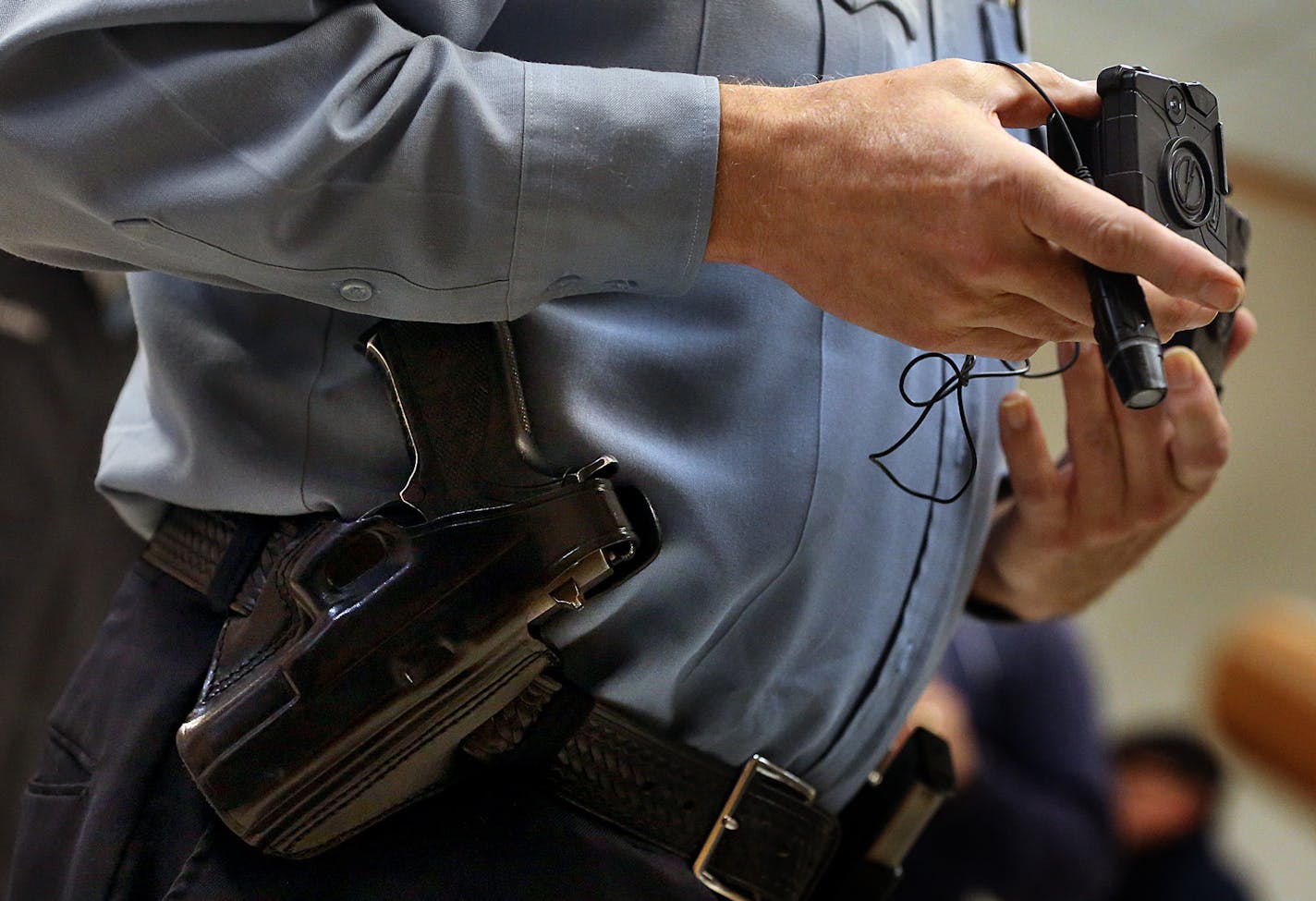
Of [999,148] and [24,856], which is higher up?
[999,148]

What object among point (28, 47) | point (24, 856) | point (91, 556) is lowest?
point (91, 556)

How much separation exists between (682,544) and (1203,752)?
2777mm

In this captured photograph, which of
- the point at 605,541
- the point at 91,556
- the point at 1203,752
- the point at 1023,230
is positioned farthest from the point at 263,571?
the point at 1203,752

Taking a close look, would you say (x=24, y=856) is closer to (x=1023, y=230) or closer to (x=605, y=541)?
(x=605, y=541)

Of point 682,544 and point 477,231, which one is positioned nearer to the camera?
point 477,231

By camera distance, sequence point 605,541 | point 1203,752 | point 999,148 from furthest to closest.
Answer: point 1203,752 < point 605,541 < point 999,148

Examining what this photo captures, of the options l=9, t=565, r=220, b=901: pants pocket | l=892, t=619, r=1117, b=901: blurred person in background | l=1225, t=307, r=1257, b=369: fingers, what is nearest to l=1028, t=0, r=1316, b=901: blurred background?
l=892, t=619, r=1117, b=901: blurred person in background

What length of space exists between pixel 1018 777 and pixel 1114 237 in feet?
6.50

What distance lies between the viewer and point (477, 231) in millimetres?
579

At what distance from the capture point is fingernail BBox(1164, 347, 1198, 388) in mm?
787

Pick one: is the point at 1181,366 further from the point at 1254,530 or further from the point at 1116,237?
the point at 1254,530

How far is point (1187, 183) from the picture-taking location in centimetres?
59

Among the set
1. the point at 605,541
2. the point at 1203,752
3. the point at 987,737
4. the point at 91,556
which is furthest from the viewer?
the point at 1203,752

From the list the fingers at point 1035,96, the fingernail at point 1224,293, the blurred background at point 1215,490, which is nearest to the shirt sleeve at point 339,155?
the fingers at point 1035,96
